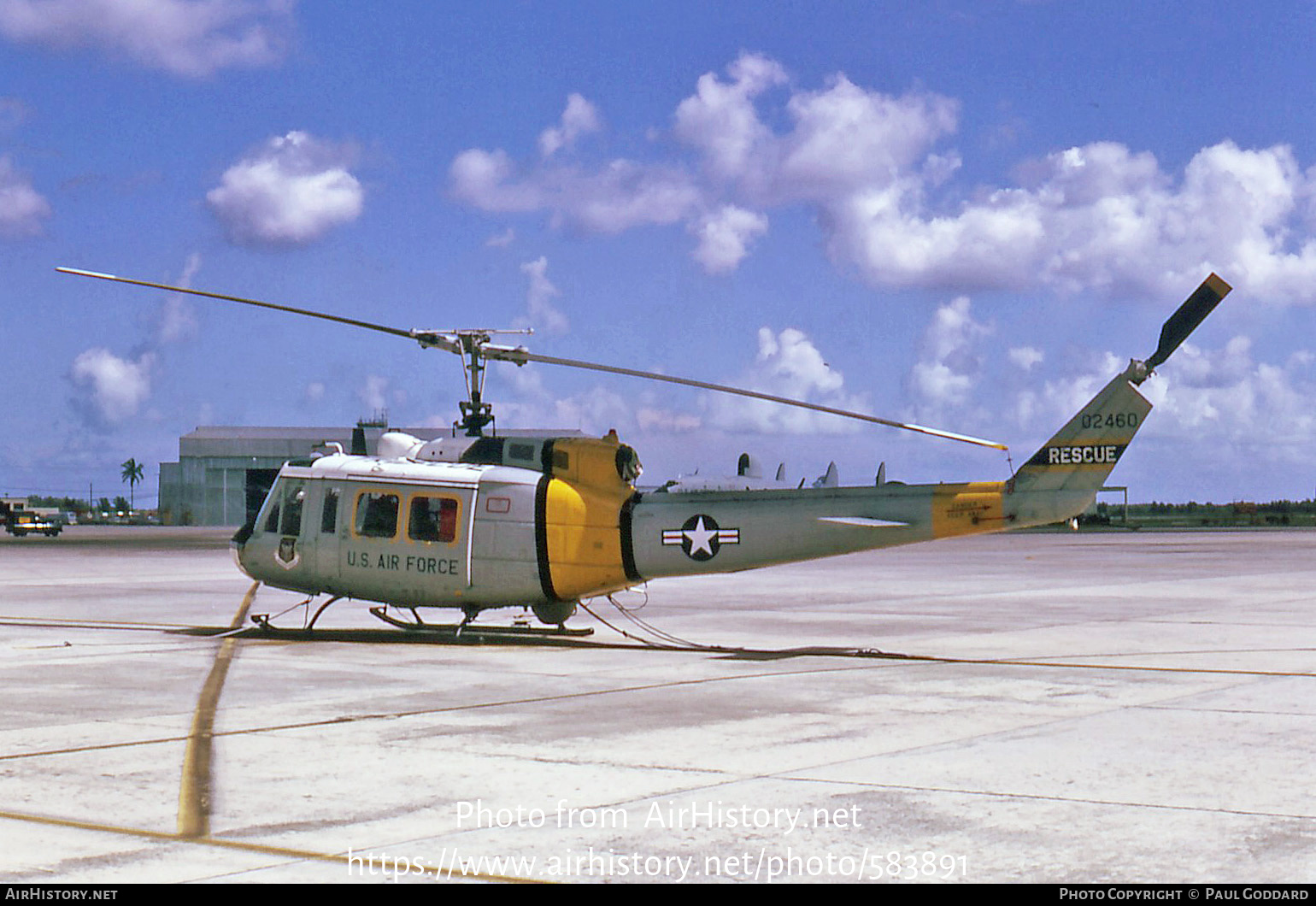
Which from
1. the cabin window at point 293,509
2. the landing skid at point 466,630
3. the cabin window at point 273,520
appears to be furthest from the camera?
the cabin window at point 273,520

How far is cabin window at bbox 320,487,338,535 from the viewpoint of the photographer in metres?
19.2

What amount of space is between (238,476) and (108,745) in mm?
143909

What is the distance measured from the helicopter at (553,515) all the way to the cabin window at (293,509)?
0.08 feet

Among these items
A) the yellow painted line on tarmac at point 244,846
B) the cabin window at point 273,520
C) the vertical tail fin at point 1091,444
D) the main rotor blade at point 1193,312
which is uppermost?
the main rotor blade at point 1193,312

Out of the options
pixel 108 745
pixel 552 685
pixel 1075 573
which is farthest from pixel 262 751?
pixel 1075 573

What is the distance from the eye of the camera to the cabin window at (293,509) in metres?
19.5

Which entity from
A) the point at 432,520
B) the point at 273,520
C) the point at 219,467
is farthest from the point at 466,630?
the point at 219,467

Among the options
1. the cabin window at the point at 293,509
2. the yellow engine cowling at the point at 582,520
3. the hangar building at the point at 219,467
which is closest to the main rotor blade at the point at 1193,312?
the yellow engine cowling at the point at 582,520

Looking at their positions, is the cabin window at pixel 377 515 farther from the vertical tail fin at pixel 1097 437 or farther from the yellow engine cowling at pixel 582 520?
the vertical tail fin at pixel 1097 437

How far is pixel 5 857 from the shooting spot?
6.84 metres

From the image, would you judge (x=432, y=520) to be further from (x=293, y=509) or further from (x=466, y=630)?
(x=293, y=509)

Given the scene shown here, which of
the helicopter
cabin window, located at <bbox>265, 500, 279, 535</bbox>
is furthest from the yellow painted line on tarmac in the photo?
cabin window, located at <bbox>265, 500, 279, 535</bbox>

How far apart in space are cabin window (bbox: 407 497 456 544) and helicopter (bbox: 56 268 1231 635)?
0.02 m
